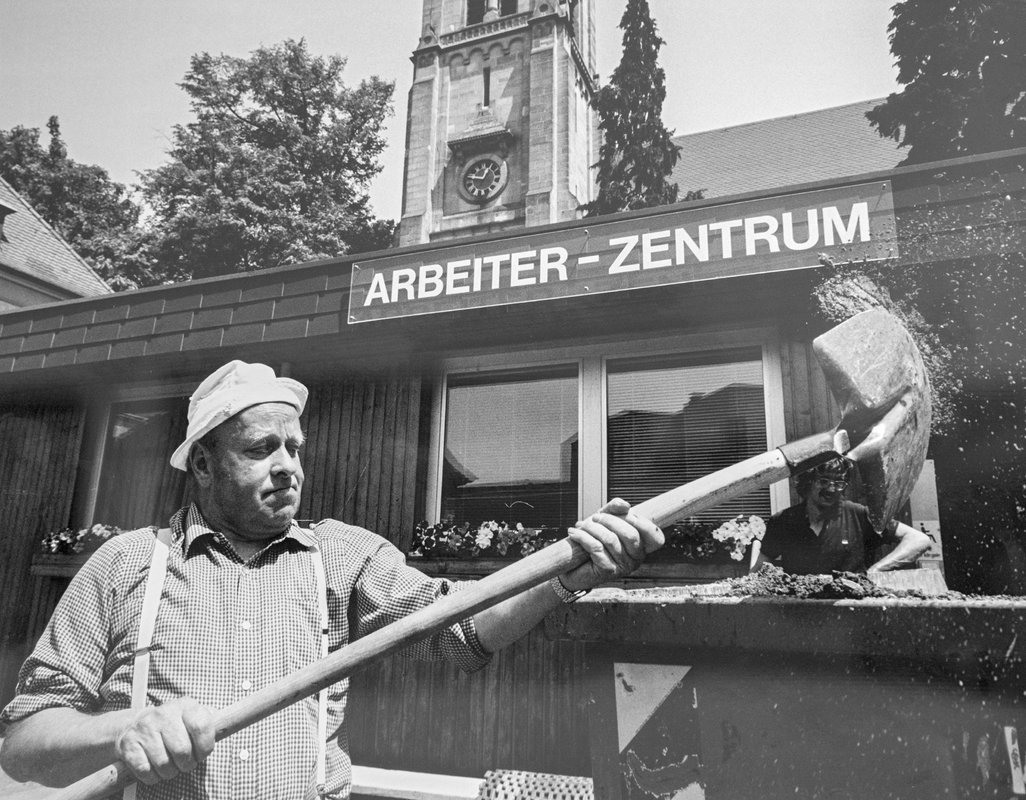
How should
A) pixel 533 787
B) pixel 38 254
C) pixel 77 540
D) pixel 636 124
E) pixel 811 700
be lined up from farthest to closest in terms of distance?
pixel 636 124 → pixel 38 254 → pixel 77 540 → pixel 533 787 → pixel 811 700

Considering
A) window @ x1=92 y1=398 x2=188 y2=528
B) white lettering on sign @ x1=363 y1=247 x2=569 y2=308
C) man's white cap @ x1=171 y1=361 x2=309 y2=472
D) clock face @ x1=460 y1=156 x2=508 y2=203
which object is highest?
clock face @ x1=460 y1=156 x2=508 y2=203

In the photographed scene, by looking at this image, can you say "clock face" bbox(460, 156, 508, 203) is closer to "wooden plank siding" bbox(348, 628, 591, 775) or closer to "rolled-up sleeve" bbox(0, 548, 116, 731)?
"wooden plank siding" bbox(348, 628, 591, 775)

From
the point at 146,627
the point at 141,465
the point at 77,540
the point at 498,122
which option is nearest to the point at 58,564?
the point at 77,540

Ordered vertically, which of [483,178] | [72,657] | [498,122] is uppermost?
[498,122]

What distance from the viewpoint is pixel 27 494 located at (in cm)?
729

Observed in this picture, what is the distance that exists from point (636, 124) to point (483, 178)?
344 inches

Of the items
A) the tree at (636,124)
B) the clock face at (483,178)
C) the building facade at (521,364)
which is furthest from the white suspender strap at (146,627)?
the clock face at (483,178)

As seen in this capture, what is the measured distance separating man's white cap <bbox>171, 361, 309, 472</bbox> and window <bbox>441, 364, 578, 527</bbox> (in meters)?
3.66

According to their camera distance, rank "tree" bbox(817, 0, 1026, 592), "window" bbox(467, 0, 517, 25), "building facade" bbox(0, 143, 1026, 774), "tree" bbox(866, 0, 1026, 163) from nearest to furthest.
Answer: "tree" bbox(817, 0, 1026, 592)
"building facade" bbox(0, 143, 1026, 774)
"tree" bbox(866, 0, 1026, 163)
"window" bbox(467, 0, 517, 25)

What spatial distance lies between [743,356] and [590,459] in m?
1.35

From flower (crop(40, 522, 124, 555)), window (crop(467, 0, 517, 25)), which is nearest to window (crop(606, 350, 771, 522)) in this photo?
flower (crop(40, 522, 124, 555))

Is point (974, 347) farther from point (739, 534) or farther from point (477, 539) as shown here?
point (477, 539)

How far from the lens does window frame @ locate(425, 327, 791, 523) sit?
512cm

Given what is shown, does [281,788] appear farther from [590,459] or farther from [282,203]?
[282,203]
